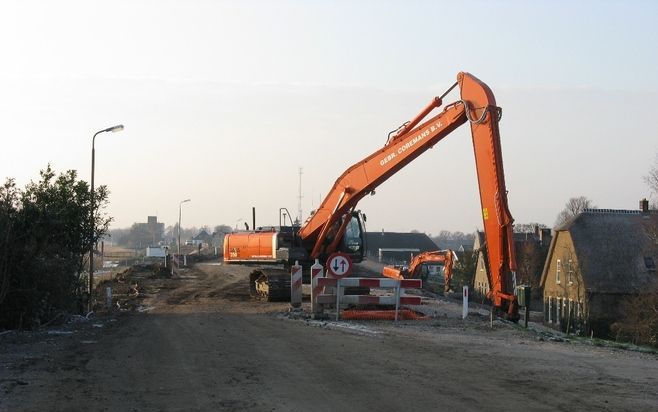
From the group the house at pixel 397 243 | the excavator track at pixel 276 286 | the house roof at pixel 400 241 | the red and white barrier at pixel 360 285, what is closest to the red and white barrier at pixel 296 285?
the red and white barrier at pixel 360 285

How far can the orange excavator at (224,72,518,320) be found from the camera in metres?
18.2

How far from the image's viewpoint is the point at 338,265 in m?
19.7

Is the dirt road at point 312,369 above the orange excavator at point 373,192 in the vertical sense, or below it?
below

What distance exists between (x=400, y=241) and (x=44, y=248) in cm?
11840

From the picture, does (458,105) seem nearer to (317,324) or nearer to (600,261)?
(317,324)

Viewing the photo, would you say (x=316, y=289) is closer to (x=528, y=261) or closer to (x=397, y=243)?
(x=528, y=261)

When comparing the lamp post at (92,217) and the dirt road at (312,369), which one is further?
the lamp post at (92,217)

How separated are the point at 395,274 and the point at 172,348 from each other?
29.4 meters

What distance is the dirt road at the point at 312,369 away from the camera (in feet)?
30.4

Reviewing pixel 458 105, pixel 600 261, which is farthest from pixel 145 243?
pixel 458 105

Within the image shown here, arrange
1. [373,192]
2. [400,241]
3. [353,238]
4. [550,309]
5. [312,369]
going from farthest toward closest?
[400,241], [550,309], [353,238], [373,192], [312,369]

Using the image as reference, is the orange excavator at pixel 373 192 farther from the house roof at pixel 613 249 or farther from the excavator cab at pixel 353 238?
the house roof at pixel 613 249

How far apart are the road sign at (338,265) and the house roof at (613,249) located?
32.4 meters

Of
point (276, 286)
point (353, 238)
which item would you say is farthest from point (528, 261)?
point (276, 286)
